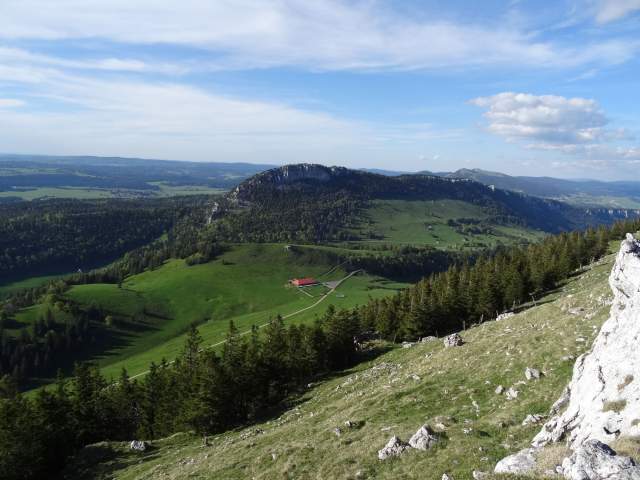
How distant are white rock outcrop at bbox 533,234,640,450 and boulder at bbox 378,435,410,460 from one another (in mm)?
8401

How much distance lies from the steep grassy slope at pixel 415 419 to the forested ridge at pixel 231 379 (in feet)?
19.4

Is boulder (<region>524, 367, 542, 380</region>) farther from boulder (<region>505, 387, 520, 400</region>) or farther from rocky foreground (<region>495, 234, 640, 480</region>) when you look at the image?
rocky foreground (<region>495, 234, 640, 480</region>)

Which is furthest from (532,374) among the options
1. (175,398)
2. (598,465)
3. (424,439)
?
(175,398)

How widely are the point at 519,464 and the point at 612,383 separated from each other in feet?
22.4

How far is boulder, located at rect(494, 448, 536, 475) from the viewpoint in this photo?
18.5 m

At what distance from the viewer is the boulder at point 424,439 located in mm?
26344

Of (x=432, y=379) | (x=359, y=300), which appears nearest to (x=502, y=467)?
(x=432, y=379)

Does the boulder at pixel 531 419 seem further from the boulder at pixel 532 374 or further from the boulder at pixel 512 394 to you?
the boulder at pixel 532 374

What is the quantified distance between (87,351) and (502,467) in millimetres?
182591

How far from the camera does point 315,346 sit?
2980 inches

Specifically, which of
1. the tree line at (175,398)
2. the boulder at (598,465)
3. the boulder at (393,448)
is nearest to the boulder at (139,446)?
the tree line at (175,398)

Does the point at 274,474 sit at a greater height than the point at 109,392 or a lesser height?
greater

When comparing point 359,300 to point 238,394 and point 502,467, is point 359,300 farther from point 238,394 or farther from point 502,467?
point 502,467

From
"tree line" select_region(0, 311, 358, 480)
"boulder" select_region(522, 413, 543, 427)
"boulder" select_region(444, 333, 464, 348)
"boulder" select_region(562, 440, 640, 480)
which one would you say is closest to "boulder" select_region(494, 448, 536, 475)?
"boulder" select_region(562, 440, 640, 480)
